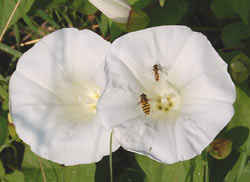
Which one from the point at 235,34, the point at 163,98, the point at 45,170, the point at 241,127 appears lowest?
the point at 45,170

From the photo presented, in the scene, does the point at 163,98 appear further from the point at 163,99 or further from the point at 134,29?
the point at 134,29

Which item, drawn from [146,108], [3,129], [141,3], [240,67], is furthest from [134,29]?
[3,129]

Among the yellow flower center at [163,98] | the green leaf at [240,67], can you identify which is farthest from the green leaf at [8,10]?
the green leaf at [240,67]

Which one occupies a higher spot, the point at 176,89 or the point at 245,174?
the point at 176,89

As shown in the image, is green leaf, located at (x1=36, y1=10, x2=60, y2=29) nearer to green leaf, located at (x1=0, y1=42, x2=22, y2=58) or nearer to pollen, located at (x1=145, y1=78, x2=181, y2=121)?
green leaf, located at (x1=0, y1=42, x2=22, y2=58)

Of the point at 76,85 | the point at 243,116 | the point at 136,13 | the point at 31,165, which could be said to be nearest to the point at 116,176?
the point at 31,165

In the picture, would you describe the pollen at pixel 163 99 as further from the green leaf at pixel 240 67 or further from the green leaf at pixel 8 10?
the green leaf at pixel 8 10
